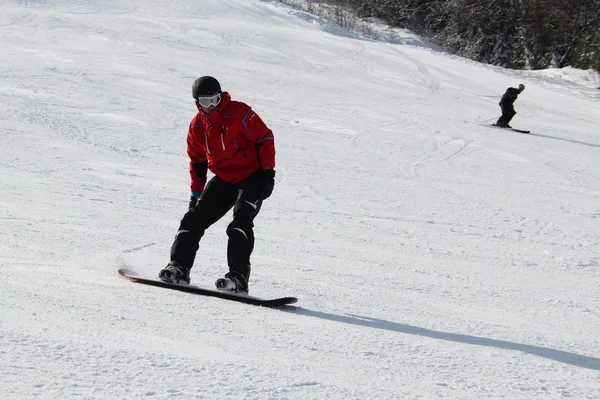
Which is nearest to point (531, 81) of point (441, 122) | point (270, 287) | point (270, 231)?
point (441, 122)

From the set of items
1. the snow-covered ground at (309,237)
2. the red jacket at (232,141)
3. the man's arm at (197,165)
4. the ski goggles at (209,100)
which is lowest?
the snow-covered ground at (309,237)

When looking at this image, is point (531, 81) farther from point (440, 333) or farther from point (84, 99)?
point (440, 333)

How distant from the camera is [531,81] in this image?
2405 cm

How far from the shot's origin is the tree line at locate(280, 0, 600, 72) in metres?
31.2

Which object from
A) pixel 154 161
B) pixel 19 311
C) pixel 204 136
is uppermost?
pixel 204 136

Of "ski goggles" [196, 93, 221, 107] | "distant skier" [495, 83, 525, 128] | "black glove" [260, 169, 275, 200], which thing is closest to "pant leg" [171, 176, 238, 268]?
"black glove" [260, 169, 275, 200]

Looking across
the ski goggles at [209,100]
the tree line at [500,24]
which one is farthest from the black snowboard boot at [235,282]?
the tree line at [500,24]

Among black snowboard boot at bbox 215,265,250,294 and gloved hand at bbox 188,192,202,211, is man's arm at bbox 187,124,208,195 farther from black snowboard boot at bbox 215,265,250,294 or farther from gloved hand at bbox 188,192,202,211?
black snowboard boot at bbox 215,265,250,294

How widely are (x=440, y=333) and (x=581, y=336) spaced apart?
0.90 metres

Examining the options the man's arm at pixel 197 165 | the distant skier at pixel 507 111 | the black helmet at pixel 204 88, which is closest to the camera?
the black helmet at pixel 204 88

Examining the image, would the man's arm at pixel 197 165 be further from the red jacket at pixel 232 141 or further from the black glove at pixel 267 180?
the black glove at pixel 267 180

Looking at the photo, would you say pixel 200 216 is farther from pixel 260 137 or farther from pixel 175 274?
pixel 260 137

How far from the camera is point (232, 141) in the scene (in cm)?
473

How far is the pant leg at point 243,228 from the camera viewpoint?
4711mm
